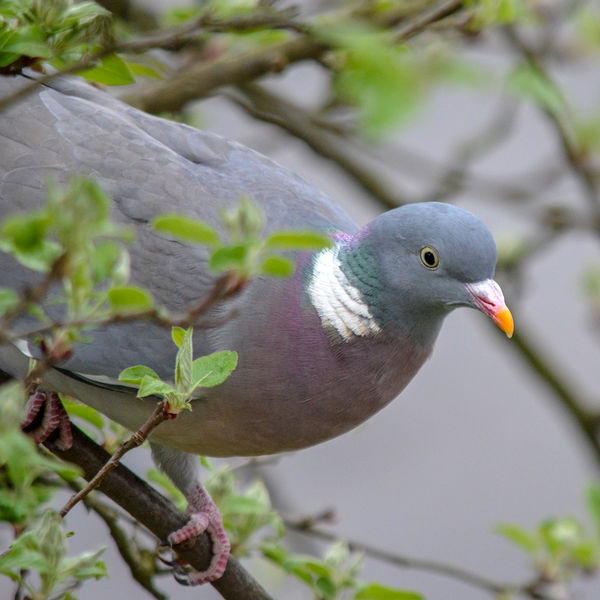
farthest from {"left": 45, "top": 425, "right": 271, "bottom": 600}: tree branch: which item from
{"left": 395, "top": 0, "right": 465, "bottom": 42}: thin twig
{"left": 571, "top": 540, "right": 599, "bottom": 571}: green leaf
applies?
Result: {"left": 395, "top": 0, "right": 465, "bottom": 42}: thin twig

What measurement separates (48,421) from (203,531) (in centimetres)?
40

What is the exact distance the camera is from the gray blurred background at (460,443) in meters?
5.12

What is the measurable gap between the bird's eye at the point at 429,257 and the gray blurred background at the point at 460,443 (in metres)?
2.27

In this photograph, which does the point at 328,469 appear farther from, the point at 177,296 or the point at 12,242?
the point at 12,242

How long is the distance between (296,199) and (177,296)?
0.36 metres

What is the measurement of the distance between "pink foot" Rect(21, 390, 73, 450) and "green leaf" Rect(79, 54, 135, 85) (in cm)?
68

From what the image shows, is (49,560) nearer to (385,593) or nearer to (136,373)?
(136,373)

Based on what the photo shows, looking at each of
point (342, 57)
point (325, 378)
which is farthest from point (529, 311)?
point (325, 378)

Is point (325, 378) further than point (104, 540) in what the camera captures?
No

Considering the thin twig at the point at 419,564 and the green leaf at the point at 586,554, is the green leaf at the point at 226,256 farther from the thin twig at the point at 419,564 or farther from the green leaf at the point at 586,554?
the green leaf at the point at 586,554

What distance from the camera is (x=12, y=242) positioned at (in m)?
1.09

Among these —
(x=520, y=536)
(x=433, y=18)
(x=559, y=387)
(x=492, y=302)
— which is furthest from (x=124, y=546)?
(x=559, y=387)

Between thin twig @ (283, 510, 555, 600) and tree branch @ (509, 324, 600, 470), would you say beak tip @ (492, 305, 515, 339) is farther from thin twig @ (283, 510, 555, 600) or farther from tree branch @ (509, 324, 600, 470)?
tree branch @ (509, 324, 600, 470)

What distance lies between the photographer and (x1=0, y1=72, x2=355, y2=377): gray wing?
85.4 inches
